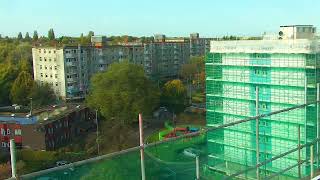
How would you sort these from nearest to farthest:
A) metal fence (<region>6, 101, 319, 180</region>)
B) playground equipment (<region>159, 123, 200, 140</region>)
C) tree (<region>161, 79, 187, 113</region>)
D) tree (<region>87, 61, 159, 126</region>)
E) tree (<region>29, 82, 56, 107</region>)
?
metal fence (<region>6, 101, 319, 180</region>) → playground equipment (<region>159, 123, 200, 140</region>) → tree (<region>87, 61, 159, 126</region>) → tree (<region>161, 79, 187, 113</region>) → tree (<region>29, 82, 56, 107</region>)

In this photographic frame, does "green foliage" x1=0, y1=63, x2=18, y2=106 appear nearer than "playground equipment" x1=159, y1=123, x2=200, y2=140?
No

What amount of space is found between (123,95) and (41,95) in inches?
203

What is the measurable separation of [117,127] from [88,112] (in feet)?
7.49

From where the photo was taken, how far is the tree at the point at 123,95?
13898mm

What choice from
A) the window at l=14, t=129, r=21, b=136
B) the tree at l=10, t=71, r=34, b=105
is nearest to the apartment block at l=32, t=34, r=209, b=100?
the tree at l=10, t=71, r=34, b=105

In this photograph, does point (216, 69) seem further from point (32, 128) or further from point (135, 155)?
point (135, 155)

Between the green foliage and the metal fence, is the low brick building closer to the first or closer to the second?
the green foliage

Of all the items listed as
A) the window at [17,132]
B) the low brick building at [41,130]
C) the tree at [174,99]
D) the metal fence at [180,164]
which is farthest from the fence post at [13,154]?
the tree at [174,99]

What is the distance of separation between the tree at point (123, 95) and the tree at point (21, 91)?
4.17 m

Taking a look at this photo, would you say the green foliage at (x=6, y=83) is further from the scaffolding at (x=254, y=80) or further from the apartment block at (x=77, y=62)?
the scaffolding at (x=254, y=80)

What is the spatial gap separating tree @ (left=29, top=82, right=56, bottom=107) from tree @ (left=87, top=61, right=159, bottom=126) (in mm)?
3408

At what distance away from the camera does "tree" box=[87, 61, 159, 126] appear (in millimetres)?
13898

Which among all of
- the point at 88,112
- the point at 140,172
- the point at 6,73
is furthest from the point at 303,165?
the point at 6,73

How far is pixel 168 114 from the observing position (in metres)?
17.6
